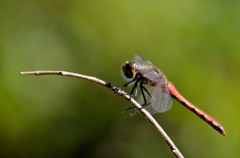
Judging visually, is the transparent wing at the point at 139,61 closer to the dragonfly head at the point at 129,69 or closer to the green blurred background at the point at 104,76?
the dragonfly head at the point at 129,69

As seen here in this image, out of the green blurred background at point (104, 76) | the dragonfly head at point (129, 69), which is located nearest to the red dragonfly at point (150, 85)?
the dragonfly head at point (129, 69)

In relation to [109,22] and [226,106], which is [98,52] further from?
[226,106]

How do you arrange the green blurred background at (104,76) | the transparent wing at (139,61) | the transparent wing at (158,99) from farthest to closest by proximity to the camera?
the green blurred background at (104,76) < the transparent wing at (139,61) < the transparent wing at (158,99)

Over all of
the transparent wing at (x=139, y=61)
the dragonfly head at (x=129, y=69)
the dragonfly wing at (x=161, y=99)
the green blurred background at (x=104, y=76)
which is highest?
the green blurred background at (x=104, y=76)

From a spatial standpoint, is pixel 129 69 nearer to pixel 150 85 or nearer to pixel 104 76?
pixel 150 85

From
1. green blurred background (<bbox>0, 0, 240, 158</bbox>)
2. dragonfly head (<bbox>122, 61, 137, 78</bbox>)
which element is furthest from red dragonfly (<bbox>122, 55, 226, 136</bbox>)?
green blurred background (<bbox>0, 0, 240, 158</bbox>)

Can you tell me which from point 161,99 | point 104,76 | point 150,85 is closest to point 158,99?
point 161,99
